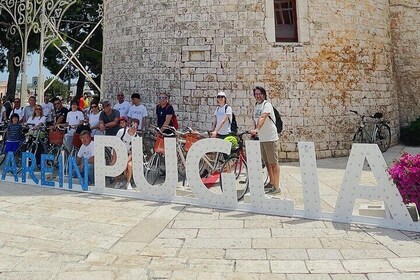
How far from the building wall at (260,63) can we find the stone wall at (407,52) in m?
2.70

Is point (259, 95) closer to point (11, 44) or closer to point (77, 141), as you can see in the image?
point (77, 141)

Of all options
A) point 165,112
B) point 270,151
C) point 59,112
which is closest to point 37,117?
point 59,112

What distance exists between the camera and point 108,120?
745cm

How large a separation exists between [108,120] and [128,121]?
40 cm

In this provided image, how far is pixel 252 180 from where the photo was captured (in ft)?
16.3

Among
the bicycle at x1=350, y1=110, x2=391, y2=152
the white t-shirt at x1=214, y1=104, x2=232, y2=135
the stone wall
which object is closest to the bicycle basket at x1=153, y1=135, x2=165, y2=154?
the white t-shirt at x1=214, y1=104, x2=232, y2=135

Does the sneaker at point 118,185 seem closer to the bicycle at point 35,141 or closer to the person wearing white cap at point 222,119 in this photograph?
the person wearing white cap at point 222,119

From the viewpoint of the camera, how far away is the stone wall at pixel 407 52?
11648mm

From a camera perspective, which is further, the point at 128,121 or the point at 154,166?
the point at 128,121

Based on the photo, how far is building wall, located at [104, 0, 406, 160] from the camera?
886 cm

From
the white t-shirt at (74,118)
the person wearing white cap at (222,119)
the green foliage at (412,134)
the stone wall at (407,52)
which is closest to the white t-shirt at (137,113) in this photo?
the white t-shirt at (74,118)

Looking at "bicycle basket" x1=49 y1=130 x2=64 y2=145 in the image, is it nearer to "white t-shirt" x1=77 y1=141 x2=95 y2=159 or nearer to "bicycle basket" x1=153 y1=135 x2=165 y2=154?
"white t-shirt" x1=77 y1=141 x2=95 y2=159

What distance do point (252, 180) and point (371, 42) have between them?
6.75 meters

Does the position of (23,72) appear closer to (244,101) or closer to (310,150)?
(244,101)
